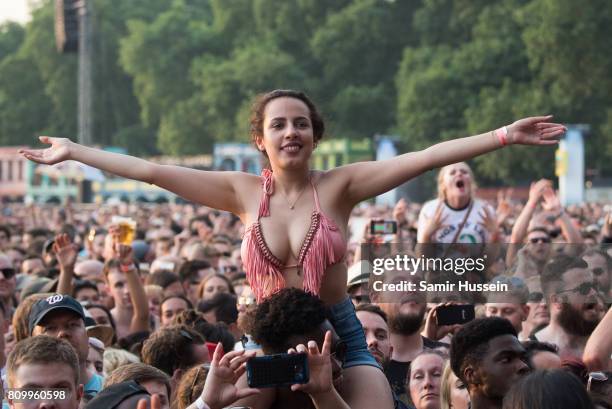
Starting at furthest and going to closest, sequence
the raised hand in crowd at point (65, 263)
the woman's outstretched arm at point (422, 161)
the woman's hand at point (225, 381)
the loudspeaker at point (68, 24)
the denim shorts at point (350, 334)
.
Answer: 1. the loudspeaker at point (68, 24)
2. the raised hand in crowd at point (65, 263)
3. the woman's outstretched arm at point (422, 161)
4. the denim shorts at point (350, 334)
5. the woman's hand at point (225, 381)

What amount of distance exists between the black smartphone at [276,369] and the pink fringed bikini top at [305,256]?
85cm

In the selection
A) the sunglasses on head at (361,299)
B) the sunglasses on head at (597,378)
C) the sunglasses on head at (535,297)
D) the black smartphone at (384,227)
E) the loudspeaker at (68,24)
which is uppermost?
the loudspeaker at (68,24)

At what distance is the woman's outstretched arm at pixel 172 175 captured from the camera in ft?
17.5

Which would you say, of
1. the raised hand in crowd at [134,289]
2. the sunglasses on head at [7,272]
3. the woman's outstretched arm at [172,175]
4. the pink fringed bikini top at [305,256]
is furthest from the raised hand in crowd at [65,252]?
the pink fringed bikini top at [305,256]

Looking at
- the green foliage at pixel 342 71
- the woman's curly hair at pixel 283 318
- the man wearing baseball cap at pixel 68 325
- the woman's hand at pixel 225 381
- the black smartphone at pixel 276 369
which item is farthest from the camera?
the green foliage at pixel 342 71

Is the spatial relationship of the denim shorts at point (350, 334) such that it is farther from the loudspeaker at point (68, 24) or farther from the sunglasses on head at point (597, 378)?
the loudspeaker at point (68, 24)

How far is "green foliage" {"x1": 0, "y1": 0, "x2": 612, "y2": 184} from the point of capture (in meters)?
50.5

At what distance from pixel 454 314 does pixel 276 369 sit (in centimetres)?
294

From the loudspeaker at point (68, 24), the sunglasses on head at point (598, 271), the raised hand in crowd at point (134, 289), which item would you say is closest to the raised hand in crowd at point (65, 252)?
the raised hand in crowd at point (134, 289)

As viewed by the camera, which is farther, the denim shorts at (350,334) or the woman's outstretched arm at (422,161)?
the woman's outstretched arm at (422,161)

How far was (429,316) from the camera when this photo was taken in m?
7.48

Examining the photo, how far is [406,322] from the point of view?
732cm

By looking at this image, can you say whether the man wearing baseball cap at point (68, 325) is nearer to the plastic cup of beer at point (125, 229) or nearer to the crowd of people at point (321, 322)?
the crowd of people at point (321, 322)

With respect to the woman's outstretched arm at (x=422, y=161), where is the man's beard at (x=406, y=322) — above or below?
below
